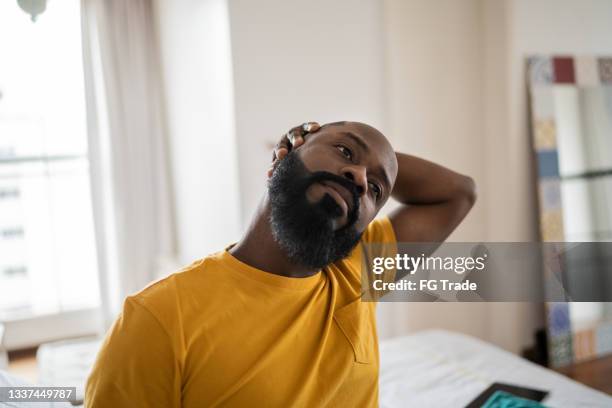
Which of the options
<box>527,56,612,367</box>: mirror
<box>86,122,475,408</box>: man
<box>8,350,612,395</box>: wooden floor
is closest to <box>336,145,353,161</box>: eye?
<box>86,122,475,408</box>: man

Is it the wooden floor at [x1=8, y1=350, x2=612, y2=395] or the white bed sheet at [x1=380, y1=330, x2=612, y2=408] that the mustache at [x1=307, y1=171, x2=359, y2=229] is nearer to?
the white bed sheet at [x1=380, y1=330, x2=612, y2=408]

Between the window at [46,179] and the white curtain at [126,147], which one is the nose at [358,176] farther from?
the window at [46,179]

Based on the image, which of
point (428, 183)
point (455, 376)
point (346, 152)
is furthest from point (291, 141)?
point (455, 376)

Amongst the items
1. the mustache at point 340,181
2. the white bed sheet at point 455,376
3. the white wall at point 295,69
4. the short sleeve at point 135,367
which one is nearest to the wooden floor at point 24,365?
the white wall at point 295,69

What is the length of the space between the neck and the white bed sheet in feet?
2.07

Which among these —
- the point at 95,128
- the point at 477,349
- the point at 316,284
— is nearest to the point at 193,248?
the point at 95,128

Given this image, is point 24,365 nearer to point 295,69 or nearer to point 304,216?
point 295,69

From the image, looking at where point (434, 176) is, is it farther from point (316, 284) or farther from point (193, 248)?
point (193, 248)

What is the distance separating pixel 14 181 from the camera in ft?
9.18

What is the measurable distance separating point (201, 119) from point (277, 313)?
5.74 ft

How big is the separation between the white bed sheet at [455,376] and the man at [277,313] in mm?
404

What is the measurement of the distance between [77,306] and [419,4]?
269 cm

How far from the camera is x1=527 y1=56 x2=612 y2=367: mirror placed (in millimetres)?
2680

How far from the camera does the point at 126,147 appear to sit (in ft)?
9.48
